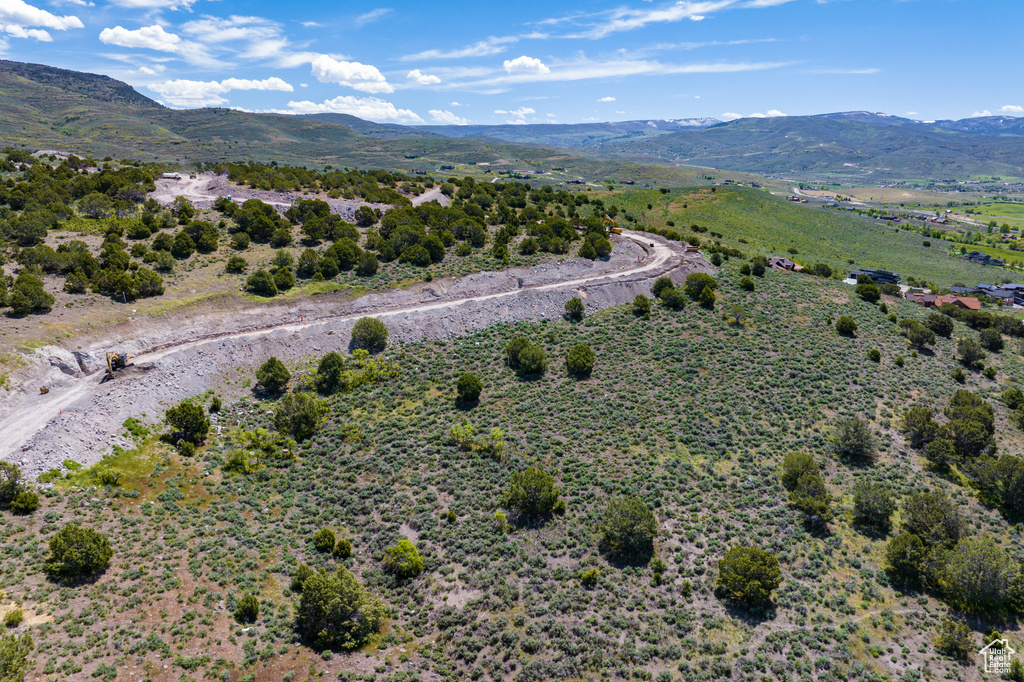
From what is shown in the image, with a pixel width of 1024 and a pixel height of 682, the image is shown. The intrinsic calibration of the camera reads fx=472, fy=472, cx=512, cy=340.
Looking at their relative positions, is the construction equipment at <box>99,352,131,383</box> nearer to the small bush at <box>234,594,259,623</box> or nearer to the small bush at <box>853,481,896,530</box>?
the small bush at <box>234,594,259,623</box>

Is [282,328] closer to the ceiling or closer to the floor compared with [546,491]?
closer to the ceiling

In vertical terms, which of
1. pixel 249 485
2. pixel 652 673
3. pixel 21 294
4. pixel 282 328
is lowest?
pixel 652 673

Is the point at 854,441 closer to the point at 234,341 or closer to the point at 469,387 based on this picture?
the point at 469,387

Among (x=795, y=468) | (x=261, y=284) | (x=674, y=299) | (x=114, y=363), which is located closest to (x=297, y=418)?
(x=114, y=363)

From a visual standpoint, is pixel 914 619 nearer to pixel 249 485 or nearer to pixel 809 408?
pixel 809 408

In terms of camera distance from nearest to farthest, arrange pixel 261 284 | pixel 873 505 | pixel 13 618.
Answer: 1. pixel 13 618
2. pixel 873 505
3. pixel 261 284

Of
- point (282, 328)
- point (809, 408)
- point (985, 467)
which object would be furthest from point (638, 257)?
point (282, 328)
